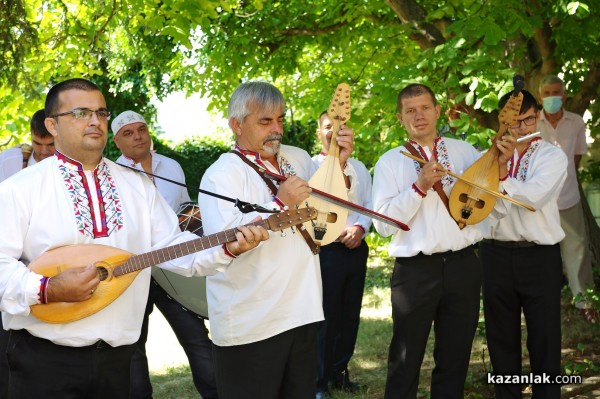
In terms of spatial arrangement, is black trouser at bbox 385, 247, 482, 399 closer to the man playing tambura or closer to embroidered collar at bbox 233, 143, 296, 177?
embroidered collar at bbox 233, 143, 296, 177

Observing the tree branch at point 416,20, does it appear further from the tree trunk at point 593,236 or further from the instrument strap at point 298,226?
the instrument strap at point 298,226

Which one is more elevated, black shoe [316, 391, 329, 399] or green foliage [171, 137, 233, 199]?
green foliage [171, 137, 233, 199]

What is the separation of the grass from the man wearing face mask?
27 cm

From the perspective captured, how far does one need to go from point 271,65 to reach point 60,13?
106 inches

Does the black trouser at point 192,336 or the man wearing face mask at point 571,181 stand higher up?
the man wearing face mask at point 571,181

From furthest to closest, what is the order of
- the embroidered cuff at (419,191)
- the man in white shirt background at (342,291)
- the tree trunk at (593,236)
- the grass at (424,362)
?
the tree trunk at (593,236) < the grass at (424,362) < the man in white shirt background at (342,291) < the embroidered cuff at (419,191)

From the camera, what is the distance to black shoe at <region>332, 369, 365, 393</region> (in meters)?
6.41

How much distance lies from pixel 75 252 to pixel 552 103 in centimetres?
542

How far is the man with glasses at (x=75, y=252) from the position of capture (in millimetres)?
3422

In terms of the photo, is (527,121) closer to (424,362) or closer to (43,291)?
(424,362)

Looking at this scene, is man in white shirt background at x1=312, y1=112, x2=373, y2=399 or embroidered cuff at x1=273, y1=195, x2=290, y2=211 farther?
man in white shirt background at x1=312, y1=112, x2=373, y2=399

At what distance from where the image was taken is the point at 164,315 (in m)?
5.55

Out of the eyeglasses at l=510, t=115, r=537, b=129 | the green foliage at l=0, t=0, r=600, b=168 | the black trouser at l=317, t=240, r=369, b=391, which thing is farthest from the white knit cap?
the eyeglasses at l=510, t=115, r=537, b=129

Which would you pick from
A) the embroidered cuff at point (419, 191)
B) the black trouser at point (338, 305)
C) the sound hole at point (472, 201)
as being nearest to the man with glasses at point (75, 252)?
the embroidered cuff at point (419, 191)
